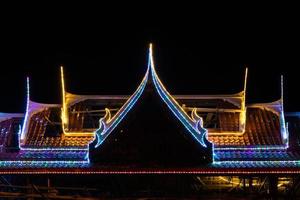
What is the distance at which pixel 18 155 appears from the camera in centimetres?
2058

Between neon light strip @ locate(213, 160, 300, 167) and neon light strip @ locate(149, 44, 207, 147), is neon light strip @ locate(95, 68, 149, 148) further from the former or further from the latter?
neon light strip @ locate(213, 160, 300, 167)

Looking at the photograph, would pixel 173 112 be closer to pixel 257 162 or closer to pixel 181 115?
pixel 181 115

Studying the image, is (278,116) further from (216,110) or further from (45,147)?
(45,147)

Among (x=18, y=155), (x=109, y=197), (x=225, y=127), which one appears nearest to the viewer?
(x=109, y=197)

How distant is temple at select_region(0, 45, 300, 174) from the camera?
19.0 meters

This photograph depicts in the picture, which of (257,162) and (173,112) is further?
(173,112)

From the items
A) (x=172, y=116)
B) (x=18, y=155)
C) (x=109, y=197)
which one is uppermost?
(x=172, y=116)

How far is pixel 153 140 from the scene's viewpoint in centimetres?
1962

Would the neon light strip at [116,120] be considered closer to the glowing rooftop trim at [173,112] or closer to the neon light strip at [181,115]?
the glowing rooftop trim at [173,112]

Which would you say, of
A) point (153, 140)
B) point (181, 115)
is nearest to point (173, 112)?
point (181, 115)

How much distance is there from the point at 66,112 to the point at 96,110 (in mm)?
1235

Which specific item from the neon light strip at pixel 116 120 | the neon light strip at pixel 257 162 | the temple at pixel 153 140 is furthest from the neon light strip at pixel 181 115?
the neon light strip at pixel 257 162

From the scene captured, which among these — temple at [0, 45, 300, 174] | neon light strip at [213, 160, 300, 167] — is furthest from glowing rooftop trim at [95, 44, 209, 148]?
neon light strip at [213, 160, 300, 167]

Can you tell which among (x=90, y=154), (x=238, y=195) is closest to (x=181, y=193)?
(x=238, y=195)
